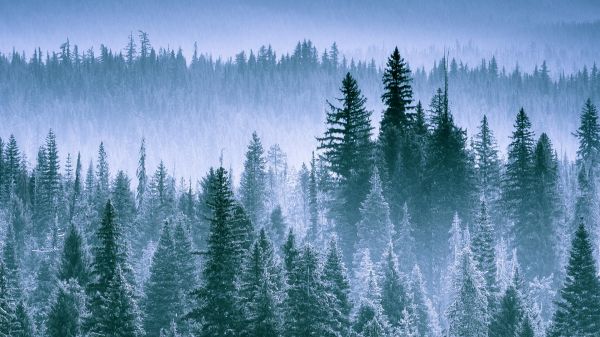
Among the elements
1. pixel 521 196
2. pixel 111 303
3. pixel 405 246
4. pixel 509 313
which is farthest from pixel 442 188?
pixel 111 303

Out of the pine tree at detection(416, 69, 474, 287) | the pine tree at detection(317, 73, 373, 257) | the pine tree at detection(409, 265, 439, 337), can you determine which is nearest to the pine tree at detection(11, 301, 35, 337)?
the pine tree at detection(317, 73, 373, 257)

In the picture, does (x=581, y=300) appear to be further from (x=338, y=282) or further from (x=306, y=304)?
(x=306, y=304)

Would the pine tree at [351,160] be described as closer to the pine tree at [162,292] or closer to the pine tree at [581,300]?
the pine tree at [162,292]

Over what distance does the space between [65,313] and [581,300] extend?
98.9 feet

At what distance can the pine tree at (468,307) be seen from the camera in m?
38.4

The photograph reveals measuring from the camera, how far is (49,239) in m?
80.6

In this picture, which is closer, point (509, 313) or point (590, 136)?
point (509, 313)

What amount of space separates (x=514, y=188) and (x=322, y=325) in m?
37.6

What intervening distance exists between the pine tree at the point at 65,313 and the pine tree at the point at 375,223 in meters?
19.8

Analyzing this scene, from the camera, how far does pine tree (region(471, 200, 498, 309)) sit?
44.0 meters

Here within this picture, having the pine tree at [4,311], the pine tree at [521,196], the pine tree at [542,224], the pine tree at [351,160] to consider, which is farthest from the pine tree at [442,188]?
the pine tree at [4,311]

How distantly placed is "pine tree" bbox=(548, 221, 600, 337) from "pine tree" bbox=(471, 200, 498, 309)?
4.45m

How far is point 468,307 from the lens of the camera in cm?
3866

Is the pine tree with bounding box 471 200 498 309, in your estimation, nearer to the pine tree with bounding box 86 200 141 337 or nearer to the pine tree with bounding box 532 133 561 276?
the pine tree with bounding box 532 133 561 276
